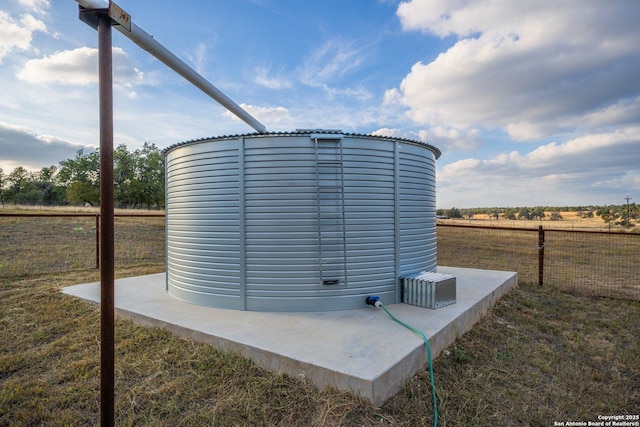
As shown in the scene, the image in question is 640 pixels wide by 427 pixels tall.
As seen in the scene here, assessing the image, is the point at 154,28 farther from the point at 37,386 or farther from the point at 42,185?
the point at 42,185

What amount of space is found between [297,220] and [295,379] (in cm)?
197

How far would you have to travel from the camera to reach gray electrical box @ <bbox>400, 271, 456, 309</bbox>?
448 centimetres

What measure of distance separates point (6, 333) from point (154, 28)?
4.25m

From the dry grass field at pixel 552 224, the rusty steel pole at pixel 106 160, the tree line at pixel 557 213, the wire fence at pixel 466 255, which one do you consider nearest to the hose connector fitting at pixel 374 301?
the rusty steel pole at pixel 106 160

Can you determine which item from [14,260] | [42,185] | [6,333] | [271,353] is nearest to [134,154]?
[42,185]

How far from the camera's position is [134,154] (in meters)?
32.7

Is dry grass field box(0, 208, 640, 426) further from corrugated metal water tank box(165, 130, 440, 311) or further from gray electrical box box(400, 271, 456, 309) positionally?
corrugated metal water tank box(165, 130, 440, 311)

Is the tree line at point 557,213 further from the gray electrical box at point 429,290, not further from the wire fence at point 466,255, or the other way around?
the gray electrical box at point 429,290

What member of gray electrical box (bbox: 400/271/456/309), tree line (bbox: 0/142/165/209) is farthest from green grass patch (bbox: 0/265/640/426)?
tree line (bbox: 0/142/165/209)

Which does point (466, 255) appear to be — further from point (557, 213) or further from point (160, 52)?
point (557, 213)

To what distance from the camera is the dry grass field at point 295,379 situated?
272cm

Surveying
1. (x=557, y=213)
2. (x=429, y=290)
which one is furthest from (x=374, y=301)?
(x=557, y=213)

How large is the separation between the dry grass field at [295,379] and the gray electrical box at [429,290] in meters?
0.53

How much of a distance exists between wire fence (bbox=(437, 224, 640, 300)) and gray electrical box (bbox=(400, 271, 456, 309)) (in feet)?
11.7
